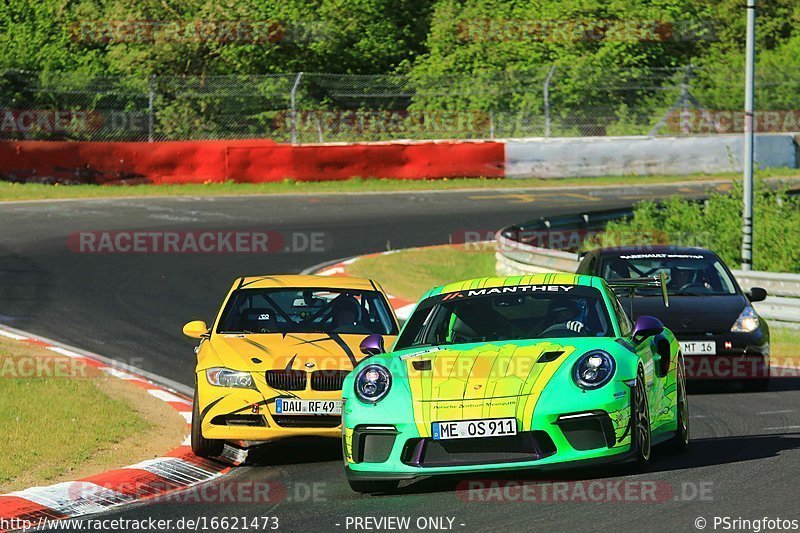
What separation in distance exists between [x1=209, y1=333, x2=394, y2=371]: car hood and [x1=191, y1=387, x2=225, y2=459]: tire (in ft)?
1.43

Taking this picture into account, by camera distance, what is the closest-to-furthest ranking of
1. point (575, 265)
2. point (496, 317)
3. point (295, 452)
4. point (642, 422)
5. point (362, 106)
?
point (642, 422) < point (496, 317) < point (295, 452) < point (575, 265) < point (362, 106)

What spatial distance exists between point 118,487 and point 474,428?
8.10 ft

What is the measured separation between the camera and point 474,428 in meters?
7.61

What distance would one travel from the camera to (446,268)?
22734mm

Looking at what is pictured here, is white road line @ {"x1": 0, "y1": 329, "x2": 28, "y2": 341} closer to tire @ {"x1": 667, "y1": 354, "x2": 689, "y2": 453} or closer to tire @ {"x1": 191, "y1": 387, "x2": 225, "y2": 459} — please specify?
tire @ {"x1": 191, "y1": 387, "x2": 225, "y2": 459}

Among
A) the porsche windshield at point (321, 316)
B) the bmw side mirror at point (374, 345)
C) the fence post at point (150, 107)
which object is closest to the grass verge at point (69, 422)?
the porsche windshield at point (321, 316)

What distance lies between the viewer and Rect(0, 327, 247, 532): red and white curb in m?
7.96

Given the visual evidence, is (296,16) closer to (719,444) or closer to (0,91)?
(0,91)

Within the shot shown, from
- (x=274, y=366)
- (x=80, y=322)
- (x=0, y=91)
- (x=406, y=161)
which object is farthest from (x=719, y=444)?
(x=0, y=91)

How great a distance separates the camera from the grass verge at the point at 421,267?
827 inches

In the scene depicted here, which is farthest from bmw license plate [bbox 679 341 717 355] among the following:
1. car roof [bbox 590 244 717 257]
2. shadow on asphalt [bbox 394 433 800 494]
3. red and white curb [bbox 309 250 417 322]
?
red and white curb [bbox 309 250 417 322]

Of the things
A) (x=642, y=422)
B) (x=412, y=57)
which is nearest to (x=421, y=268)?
(x=642, y=422)

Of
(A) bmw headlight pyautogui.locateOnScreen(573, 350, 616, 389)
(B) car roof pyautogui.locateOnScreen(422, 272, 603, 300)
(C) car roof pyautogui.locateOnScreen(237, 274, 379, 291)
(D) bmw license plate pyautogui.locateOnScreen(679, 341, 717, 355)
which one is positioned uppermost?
(B) car roof pyautogui.locateOnScreen(422, 272, 603, 300)

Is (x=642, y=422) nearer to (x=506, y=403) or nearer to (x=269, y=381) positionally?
(x=506, y=403)
